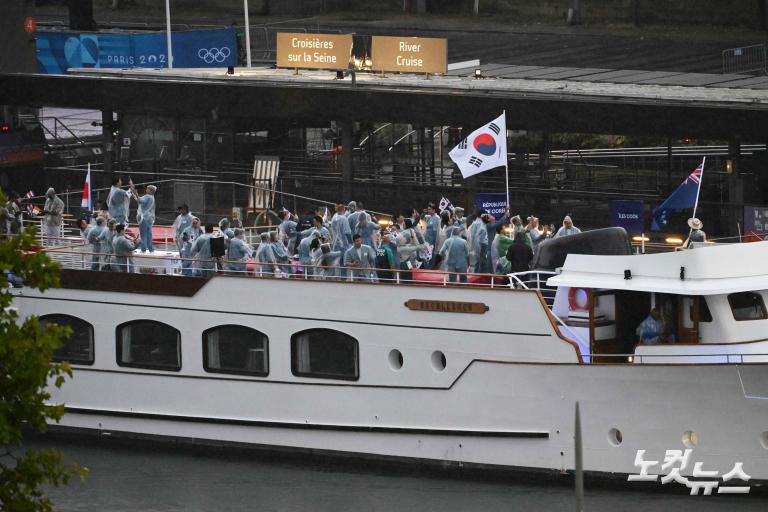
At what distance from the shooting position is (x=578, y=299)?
77.5 feet

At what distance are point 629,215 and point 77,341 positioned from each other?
1184 cm

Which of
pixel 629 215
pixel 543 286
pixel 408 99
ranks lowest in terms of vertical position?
pixel 543 286

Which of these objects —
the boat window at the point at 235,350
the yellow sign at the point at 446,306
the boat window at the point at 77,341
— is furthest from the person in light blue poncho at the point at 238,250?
the yellow sign at the point at 446,306

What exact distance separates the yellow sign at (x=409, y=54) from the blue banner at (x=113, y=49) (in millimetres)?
4703

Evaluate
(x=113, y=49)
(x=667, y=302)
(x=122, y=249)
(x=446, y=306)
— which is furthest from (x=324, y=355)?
(x=113, y=49)

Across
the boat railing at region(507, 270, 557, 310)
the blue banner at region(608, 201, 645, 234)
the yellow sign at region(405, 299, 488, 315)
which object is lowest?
the yellow sign at region(405, 299, 488, 315)

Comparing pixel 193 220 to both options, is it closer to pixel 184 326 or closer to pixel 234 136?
pixel 184 326

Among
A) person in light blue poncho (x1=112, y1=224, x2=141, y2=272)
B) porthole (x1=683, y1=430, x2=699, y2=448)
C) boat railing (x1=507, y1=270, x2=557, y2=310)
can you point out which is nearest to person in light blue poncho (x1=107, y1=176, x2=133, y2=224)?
person in light blue poncho (x1=112, y1=224, x2=141, y2=272)

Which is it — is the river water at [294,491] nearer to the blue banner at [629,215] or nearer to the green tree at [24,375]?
the green tree at [24,375]

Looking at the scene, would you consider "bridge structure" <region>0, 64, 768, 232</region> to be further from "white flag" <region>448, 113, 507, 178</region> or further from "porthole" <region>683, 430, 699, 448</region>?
"porthole" <region>683, 430, 699, 448</region>

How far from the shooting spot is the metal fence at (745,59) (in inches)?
1794

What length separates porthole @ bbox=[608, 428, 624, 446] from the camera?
22.8 meters

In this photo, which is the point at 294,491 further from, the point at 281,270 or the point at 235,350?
the point at 281,270

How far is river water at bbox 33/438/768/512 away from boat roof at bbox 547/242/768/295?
299 centimetres
